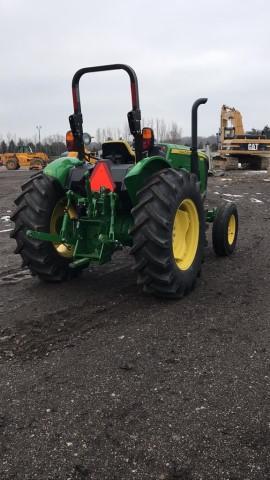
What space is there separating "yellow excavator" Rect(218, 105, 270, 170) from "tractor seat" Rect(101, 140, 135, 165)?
18049 mm

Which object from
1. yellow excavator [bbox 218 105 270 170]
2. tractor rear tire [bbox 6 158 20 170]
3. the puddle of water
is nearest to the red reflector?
the puddle of water

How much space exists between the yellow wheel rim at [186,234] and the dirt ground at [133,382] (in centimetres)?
38

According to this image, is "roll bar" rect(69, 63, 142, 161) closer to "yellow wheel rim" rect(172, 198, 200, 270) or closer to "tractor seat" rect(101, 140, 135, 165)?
"tractor seat" rect(101, 140, 135, 165)

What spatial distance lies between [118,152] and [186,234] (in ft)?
4.02

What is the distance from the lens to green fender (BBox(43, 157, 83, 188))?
15.5ft

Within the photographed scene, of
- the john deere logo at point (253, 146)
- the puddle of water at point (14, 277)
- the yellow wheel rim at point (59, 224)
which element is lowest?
the puddle of water at point (14, 277)

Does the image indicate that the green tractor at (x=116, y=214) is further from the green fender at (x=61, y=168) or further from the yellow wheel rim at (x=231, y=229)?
the yellow wheel rim at (x=231, y=229)

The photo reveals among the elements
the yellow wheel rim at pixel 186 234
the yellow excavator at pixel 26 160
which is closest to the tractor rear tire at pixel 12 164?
the yellow excavator at pixel 26 160

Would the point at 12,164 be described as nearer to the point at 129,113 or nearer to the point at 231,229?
the point at 231,229

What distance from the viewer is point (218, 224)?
6125mm

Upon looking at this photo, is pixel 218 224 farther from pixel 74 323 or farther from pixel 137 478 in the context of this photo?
pixel 137 478

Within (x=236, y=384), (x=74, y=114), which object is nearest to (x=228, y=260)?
(x=74, y=114)

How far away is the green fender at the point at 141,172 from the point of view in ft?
13.8

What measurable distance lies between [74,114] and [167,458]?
3.75 metres
